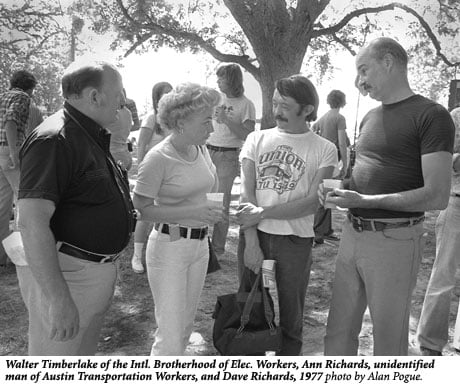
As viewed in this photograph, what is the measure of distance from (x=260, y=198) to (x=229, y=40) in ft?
38.7

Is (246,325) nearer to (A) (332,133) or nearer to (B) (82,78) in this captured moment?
(B) (82,78)

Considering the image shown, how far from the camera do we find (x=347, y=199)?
230 cm

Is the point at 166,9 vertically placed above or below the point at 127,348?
above

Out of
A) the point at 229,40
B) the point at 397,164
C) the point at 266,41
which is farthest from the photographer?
the point at 229,40

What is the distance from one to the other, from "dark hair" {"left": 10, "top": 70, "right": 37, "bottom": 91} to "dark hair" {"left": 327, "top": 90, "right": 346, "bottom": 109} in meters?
3.62

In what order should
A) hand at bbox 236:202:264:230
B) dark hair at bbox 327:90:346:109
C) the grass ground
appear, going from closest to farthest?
hand at bbox 236:202:264:230, the grass ground, dark hair at bbox 327:90:346:109

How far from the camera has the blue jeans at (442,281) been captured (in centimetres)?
308

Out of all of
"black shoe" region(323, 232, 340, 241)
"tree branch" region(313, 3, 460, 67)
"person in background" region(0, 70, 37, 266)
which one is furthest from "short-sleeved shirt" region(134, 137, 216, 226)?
"tree branch" region(313, 3, 460, 67)

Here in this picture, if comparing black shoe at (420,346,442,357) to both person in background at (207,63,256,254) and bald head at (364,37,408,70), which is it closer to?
bald head at (364,37,408,70)

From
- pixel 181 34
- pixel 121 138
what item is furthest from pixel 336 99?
pixel 181 34

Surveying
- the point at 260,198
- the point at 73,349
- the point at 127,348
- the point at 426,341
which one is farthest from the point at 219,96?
the point at 426,341

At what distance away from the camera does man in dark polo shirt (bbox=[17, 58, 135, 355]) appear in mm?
1653

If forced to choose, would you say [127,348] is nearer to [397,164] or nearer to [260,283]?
[260,283]

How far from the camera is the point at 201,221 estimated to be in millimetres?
2369
